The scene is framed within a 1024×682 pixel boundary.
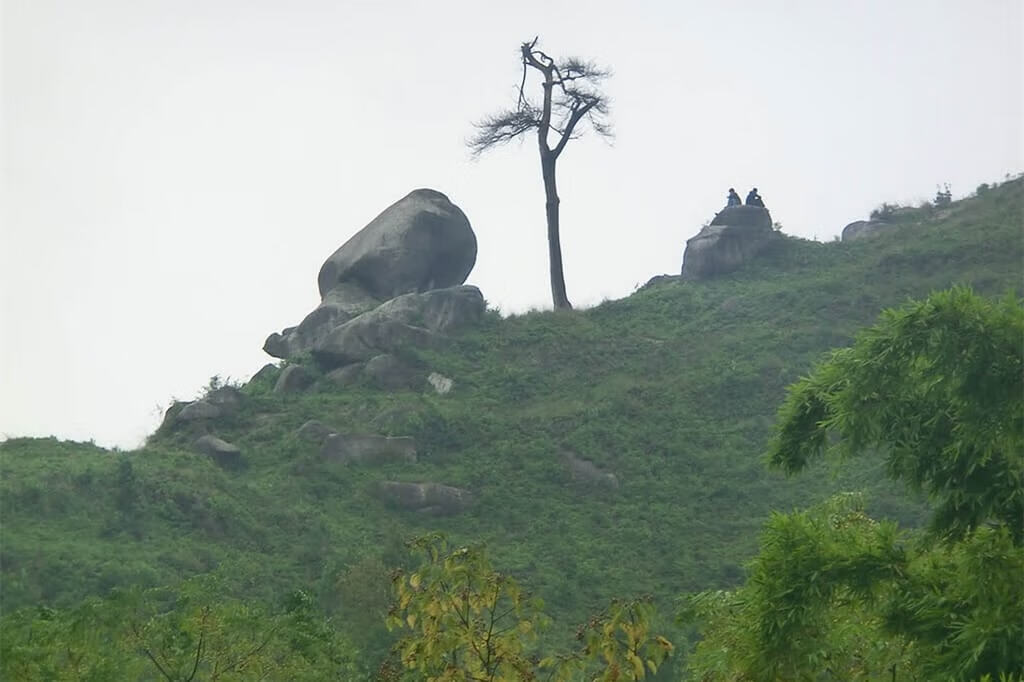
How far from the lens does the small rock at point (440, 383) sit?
1271 inches

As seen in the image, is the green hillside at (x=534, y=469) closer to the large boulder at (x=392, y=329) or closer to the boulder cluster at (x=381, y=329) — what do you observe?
the boulder cluster at (x=381, y=329)

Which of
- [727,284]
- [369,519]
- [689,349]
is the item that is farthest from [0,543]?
[727,284]

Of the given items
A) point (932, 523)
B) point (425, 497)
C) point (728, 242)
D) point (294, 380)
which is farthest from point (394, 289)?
point (932, 523)

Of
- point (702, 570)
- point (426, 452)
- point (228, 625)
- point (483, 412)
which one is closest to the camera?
point (228, 625)

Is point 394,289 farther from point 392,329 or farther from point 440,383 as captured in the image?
point 440,383

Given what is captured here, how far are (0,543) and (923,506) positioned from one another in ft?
54.3

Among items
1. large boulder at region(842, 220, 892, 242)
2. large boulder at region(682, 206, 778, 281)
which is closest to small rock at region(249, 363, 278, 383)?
large boulder at region(682, 206, 778, 281)

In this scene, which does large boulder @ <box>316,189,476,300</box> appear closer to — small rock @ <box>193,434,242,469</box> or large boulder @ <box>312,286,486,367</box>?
large boulder @ <box>312,286,486,367</box>

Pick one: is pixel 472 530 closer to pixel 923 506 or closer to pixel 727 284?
pixel 923 506

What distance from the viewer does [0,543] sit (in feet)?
68.6

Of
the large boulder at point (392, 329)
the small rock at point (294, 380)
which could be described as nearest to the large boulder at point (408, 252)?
the large boulder at point (392, 329)

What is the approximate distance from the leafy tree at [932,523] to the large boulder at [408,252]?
28768 millimetres

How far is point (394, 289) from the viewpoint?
36469 millimetres

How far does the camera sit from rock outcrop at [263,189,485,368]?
1308 inches
